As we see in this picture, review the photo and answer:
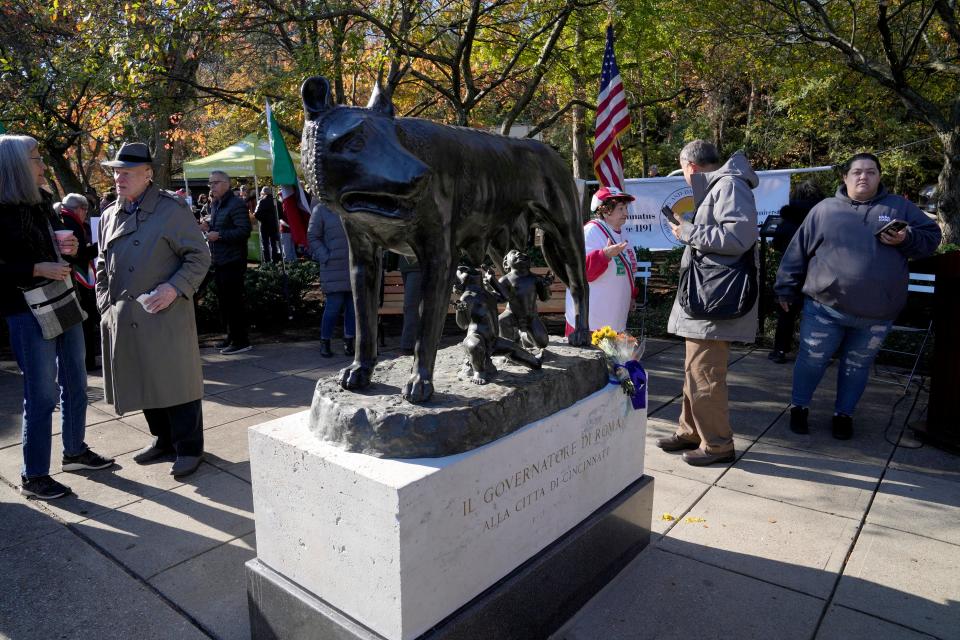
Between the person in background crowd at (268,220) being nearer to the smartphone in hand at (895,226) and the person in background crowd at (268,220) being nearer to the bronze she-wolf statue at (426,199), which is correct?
the bronze she-wolf statue at (426,199)

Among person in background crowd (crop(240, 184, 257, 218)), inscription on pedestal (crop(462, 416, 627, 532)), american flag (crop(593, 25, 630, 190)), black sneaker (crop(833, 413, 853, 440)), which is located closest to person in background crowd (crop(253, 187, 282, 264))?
person in background crowd (crop(240, 184, 257, 218))

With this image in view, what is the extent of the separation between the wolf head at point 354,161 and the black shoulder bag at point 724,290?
286cm

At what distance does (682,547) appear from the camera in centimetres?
358

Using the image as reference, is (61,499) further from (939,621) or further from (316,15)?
(316,15)

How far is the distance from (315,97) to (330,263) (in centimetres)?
571

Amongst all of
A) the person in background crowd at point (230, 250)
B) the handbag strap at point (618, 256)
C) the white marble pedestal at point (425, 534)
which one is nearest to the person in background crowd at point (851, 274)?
the handbag strap at point (618, 256)

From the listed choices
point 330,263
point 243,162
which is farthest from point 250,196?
point 330,263

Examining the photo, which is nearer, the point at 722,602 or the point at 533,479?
the point at 533,479

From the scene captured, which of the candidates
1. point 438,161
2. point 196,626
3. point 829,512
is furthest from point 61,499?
point 829,512

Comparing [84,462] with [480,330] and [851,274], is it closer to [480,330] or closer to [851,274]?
[480,330]

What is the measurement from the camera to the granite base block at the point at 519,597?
245 cm

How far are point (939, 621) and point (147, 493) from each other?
4511 millimetres

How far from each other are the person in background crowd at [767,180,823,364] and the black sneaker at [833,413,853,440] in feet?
7.95

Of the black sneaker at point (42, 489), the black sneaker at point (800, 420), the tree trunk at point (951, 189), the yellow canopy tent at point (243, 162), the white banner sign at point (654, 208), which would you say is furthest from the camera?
the yellow canopy tent at point (243, 162)
